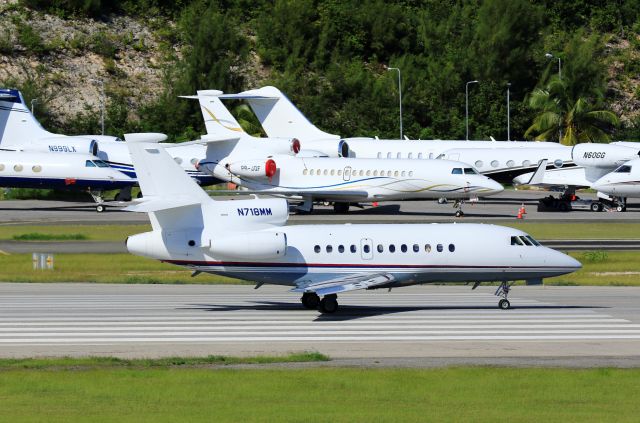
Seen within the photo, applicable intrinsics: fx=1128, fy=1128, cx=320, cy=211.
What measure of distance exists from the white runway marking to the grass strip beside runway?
16.0ft

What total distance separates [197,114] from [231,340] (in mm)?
77437

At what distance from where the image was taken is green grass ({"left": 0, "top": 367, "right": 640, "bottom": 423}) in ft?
60.7

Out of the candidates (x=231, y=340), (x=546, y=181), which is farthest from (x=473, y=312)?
(x=546, y=181)

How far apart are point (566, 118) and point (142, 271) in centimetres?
5974

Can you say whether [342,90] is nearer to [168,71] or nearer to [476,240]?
[168,71]

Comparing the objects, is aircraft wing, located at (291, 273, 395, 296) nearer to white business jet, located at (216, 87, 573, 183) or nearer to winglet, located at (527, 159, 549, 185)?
winglet, located at (527, 159, 549, 185)

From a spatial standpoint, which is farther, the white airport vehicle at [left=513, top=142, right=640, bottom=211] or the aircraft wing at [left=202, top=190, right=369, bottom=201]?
the white airport vehicle at [left=513, top=142, right=640, bottom=211]

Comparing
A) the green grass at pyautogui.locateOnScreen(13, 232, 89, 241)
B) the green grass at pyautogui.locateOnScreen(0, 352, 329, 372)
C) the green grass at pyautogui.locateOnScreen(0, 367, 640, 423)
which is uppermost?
the green grass at pyautogui.locateOnScreen(0, 367, 640, 423)

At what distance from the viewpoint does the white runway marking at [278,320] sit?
87.1 feet

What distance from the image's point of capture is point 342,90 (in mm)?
107125

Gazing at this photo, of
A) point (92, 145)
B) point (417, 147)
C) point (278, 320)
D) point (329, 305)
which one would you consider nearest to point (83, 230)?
point (92, 145)

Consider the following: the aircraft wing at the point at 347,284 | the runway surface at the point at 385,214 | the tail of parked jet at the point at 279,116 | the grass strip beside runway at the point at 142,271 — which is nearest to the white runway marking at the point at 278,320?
the aircraft wing at the point at 347,284

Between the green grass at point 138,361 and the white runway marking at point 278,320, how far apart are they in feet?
7.09

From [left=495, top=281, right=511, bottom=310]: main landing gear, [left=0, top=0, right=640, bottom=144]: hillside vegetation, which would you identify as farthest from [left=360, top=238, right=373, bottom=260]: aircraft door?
[left=0, top=0, right=640, bottom=144]: hillside vegetation
